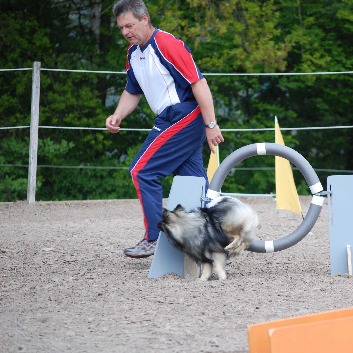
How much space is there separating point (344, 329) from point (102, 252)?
12.2 feet

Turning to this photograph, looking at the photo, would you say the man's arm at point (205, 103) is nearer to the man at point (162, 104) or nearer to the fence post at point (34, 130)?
the man at point (162, 104)

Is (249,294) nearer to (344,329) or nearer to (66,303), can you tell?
(66,303)

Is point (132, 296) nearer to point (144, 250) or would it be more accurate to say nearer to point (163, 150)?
point (144, 250)

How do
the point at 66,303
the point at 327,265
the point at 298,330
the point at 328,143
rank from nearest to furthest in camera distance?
the point at 298,330, the point at 66,303, the point at 327,265, the point at 328,143

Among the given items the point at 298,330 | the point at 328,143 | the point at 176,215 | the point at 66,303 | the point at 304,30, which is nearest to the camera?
the point at 298,330

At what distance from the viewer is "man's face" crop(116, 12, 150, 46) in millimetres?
6168

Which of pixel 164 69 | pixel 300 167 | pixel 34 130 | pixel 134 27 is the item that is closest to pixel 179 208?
pixel 164 69

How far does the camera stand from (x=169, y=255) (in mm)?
6188

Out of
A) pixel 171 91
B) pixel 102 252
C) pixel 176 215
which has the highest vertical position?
pixel 171 91

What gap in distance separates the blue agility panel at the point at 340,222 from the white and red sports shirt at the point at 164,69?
3.32ft

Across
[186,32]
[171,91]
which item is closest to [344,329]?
[171,91]

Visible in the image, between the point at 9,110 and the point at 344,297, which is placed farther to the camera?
the point at 9,110

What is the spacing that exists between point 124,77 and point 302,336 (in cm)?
1152

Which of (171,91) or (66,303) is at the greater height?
(171,91)
